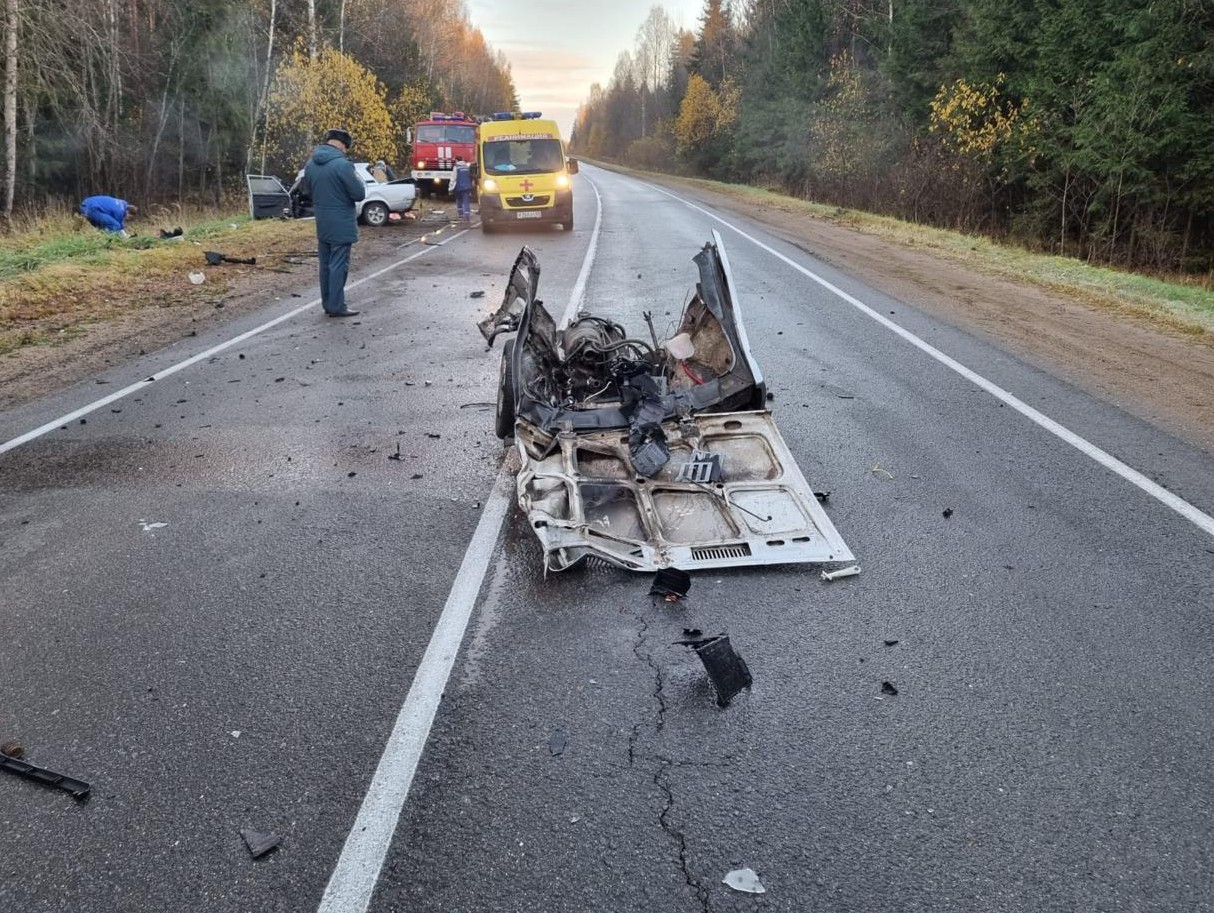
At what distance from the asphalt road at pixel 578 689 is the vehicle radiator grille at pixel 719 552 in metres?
0.14

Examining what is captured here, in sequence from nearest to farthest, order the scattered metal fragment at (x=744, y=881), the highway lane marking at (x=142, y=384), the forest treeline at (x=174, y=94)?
the scattered metal fragment at (x=744, y=881), the highway lane marking at (x=142, y=384), the forest treeline at (x=174, y=94)

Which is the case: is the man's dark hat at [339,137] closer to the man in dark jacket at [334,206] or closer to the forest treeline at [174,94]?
the man in dark jacket at [334,206]

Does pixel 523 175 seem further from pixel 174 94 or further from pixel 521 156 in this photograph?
pixel 174 94

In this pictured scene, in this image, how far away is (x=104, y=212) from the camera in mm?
17328

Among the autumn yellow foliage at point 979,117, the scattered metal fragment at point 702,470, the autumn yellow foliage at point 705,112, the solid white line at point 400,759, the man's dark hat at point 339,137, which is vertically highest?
the autumn yellow foliage at point 705,112

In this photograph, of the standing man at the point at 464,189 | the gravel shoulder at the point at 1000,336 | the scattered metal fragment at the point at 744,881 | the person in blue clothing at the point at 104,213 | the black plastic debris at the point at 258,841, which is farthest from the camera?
the standing man at the point at 464,189

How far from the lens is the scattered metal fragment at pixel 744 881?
7.76 ft

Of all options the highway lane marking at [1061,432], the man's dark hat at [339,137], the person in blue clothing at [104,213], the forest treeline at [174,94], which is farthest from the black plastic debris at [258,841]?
the forest treeline at [174,94]

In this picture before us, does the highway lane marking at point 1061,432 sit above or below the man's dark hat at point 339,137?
below

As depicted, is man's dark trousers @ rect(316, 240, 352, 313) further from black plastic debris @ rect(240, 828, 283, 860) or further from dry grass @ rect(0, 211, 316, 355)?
black plastic debris @ rect(240, 828, 283, 860)

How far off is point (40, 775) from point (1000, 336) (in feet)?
30.6

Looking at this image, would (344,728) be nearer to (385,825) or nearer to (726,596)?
(385,825)

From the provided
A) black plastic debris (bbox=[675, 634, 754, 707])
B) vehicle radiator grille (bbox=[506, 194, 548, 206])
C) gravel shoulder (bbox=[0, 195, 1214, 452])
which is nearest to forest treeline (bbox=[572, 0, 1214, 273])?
gravel shoulder (bbox=[0, 195, 1214, 452])

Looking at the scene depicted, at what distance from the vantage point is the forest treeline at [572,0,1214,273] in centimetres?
1742
